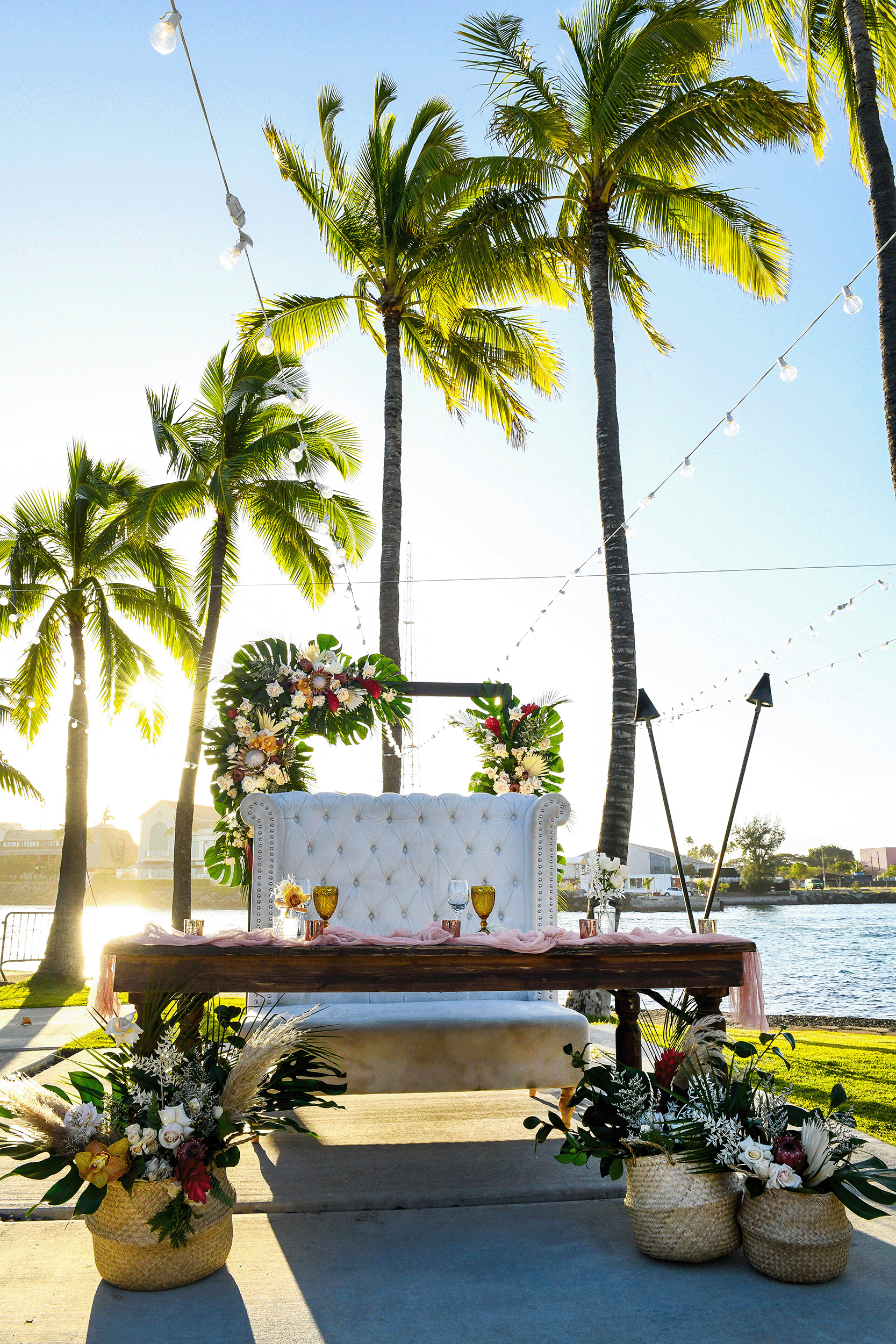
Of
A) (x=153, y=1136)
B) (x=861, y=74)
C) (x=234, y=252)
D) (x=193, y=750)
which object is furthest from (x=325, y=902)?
(x=193, y=750)

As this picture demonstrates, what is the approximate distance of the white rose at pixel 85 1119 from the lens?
2.25m

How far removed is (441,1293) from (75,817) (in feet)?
35.0

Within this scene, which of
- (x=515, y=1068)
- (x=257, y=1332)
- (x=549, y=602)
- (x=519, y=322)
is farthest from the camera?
(x=519, y=322)

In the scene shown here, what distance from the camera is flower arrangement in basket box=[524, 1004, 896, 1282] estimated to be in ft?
7.50

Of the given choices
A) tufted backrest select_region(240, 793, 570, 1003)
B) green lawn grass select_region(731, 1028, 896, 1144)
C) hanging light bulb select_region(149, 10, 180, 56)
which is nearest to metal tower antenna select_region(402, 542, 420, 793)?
green lawn grass select_region(731, 1028, 896, 1144)

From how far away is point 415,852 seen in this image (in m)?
4.54

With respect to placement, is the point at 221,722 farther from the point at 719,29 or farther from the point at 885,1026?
the point at 719,29

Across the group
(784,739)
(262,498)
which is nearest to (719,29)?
(262,498)

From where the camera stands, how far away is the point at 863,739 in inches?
520

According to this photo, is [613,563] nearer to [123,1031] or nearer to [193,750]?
[193,750]

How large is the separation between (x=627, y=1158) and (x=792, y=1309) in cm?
49

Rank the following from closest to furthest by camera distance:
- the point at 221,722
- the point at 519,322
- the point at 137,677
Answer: the point at 221,722 < the point at 519,322 < the point at 137,677

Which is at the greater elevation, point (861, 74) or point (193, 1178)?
point (861, 74)

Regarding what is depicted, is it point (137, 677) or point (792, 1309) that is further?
point (137, 677)
